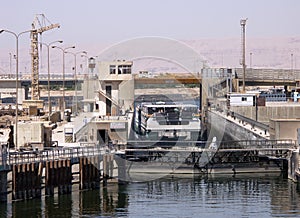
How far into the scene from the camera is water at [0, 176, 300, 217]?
128 ft

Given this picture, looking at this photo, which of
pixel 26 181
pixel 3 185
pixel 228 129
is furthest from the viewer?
pixel 228 129

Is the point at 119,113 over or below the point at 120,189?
over

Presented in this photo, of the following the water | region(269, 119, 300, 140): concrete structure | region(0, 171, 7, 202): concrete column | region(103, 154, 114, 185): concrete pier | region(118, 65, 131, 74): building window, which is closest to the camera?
the water

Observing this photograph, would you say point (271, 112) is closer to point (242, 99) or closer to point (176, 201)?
point (242, 99)

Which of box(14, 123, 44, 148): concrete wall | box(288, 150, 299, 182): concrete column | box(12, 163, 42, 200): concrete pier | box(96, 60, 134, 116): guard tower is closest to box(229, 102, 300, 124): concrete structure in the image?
box(96, 60, 134, 116): guard tower

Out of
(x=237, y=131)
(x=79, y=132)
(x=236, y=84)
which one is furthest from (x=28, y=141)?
(x=236, y=84)

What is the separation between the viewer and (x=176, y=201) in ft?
140

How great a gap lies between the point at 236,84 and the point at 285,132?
51.8 m

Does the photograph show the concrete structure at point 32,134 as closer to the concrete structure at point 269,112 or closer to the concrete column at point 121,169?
the concrete column at point 121,169

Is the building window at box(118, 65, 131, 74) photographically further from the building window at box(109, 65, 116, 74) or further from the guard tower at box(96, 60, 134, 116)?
the building window at box(109, 65, 116, 74)

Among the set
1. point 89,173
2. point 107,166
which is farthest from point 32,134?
point 89,173

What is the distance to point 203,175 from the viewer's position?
52688 millimetres

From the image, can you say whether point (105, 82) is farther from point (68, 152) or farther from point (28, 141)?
point (68, 152)

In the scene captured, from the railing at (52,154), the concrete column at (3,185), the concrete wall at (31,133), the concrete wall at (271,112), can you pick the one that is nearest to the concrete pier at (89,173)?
the railing at (52,154)
